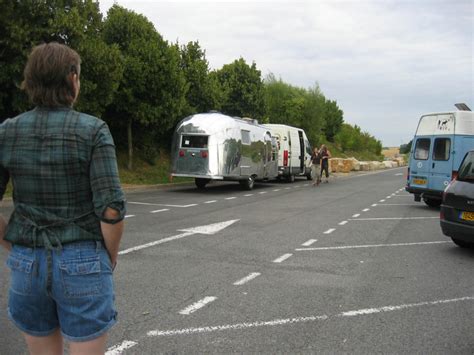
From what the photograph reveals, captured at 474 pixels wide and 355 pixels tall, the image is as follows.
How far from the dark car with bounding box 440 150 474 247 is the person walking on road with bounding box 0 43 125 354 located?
287 inches

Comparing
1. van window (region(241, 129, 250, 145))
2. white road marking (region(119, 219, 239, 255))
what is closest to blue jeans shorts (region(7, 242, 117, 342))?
white road marking (region(119, 219, 239, 255))

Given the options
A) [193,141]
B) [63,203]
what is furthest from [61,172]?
[193,141]

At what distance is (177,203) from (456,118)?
840 centimetres

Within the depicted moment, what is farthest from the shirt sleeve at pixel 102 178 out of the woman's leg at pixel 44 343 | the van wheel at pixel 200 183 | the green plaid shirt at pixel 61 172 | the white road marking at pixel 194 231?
the van wheel at pixel 200 183

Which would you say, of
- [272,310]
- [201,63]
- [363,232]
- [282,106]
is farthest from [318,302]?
[282,106]

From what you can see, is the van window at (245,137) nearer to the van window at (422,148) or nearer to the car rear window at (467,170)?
the van window at (422,148)

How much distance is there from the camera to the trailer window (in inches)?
727

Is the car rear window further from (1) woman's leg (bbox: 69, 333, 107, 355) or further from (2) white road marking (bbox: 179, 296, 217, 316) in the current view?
(1) woman's leg (bbox: 69, 333, 107, 355)

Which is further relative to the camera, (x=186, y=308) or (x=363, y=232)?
(x=363, y=232)

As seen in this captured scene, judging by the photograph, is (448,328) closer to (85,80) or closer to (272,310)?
(272,310)

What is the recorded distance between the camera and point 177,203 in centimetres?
1485

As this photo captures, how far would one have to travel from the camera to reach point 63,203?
2104 mm

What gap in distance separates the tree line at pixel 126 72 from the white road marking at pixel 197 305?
1145cm

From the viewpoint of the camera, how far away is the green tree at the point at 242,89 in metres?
33.3
